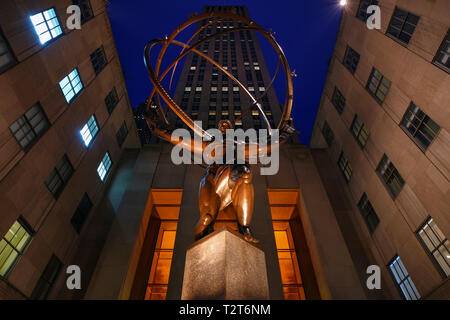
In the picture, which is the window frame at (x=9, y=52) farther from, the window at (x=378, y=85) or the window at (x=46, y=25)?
the window at (x=378, y=85)

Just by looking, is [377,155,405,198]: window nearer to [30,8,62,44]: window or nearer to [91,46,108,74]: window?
[30,8,62,44]: window

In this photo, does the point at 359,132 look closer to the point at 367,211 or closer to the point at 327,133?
the point at 327,133

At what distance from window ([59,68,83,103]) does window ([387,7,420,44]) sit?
16910 mm

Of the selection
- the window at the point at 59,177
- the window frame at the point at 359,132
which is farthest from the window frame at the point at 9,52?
the window frame at the point at 359,132

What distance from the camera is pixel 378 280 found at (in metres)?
11.4

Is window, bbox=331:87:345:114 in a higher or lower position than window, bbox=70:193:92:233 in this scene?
higher

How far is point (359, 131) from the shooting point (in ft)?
48.0

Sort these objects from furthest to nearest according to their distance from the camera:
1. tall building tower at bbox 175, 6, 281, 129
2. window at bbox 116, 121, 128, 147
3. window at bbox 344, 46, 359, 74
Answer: tall building tower at bbox 175, 6, 281, 129 < window at bbox 116, 121, 128, 147 < window at bbox 344, 46, 359, 74

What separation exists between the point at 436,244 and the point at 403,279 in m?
2.50

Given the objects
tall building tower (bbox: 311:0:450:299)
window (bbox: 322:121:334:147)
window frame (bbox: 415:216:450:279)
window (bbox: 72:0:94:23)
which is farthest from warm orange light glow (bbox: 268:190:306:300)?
window (bbox: 72:0:94:23)

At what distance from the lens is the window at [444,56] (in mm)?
9148

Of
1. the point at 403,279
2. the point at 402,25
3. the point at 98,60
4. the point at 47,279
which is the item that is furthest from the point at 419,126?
the point at 98,60

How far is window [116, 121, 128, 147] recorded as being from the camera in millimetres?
17741
